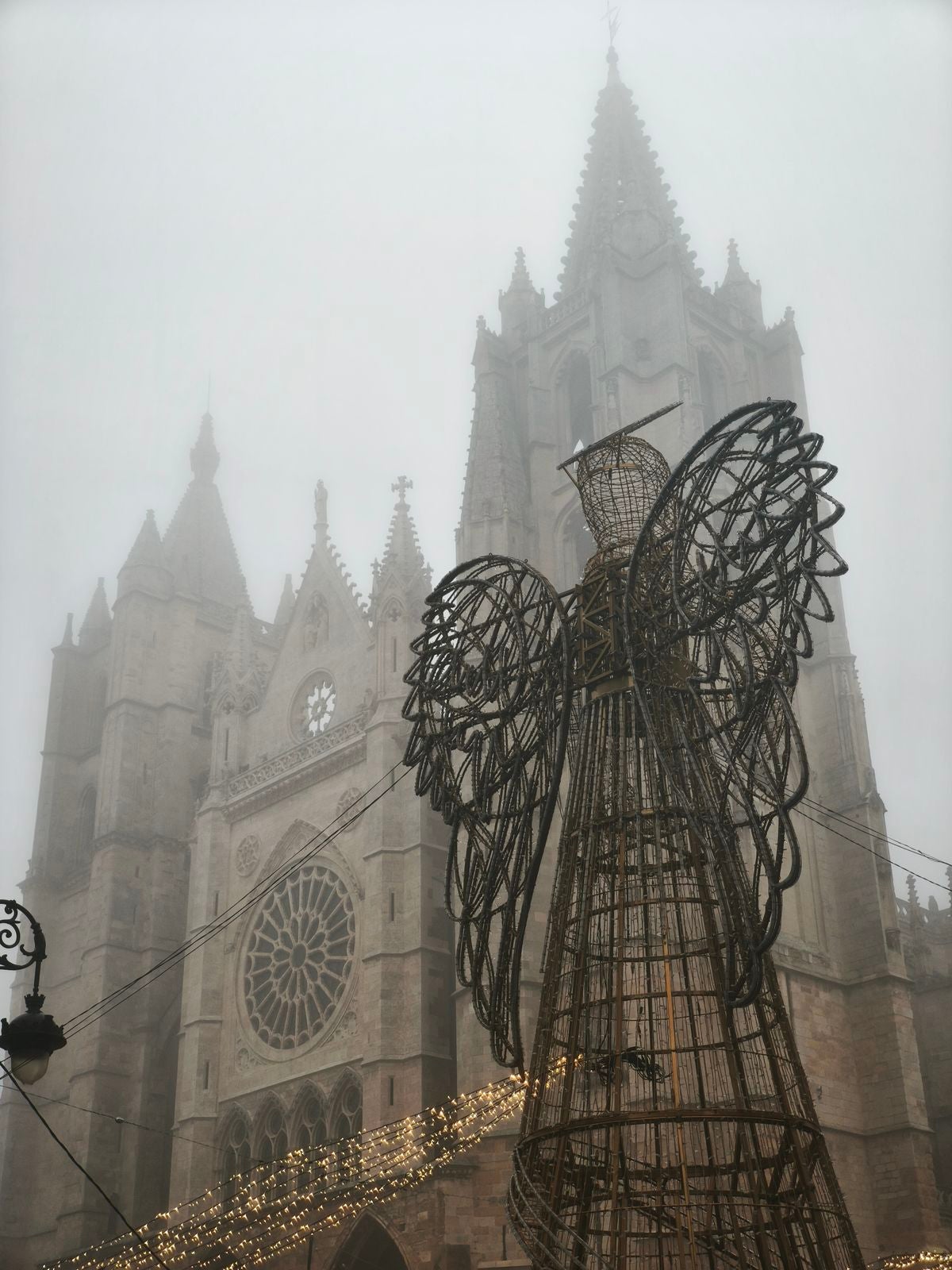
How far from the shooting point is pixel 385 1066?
24.0 m

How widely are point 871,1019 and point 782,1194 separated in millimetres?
18569

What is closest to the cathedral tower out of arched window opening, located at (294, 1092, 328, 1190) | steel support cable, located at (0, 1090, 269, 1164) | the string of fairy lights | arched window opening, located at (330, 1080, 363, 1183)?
the string of fairy lights

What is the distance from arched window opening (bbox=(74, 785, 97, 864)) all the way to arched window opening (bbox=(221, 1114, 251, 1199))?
1233cm

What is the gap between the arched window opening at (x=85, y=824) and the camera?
125ft

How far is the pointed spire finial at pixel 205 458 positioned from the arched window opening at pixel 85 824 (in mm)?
12097

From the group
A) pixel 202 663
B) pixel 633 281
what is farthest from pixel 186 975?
pixel 633 281

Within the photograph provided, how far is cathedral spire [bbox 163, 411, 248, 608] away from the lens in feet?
135

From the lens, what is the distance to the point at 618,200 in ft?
125

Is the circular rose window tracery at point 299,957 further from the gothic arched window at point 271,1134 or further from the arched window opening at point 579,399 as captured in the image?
the arched window opening at point 579,399

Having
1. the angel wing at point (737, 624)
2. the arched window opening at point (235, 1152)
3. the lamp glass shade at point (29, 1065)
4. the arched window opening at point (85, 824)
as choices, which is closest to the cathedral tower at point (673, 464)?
the arched window opening at point (235, 1152)

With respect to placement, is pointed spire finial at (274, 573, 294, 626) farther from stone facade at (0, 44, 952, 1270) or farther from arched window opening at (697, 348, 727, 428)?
arched window opening at (697, 348, 727, 428)

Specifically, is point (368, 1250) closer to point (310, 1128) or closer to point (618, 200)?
point (310, 1128)

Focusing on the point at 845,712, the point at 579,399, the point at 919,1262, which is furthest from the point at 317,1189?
the point at 579,399

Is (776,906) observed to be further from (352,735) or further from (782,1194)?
(352,735)
